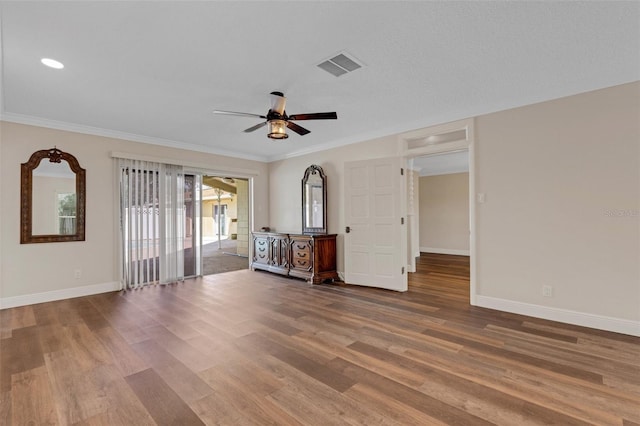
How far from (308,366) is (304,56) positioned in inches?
104

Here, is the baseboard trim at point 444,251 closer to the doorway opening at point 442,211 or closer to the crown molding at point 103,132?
the doorway opening at point 442,211

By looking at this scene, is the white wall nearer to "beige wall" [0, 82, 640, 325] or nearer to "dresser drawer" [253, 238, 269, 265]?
"beige wall" [0, 82, 640, 325]

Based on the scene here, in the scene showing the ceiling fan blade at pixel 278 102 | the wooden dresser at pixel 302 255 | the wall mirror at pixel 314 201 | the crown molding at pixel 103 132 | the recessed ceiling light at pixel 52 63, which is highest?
the recessed ceiling light at pixel 52 63

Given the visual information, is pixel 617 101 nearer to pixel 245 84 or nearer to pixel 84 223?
pixel 245 84

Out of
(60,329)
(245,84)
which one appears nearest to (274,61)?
(245,84)

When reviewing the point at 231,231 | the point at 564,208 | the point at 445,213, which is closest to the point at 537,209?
the point at 564,208

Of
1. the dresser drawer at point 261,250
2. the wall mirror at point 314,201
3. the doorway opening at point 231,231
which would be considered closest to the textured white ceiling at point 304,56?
the wall mirror at point 314,201

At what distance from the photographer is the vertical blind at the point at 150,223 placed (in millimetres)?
4906

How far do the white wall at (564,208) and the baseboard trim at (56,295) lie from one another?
5641 mm

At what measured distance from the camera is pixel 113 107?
374cm

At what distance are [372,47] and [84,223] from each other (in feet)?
16.0

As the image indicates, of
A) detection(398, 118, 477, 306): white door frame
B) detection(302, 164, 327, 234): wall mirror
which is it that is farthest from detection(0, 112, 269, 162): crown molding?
detection(398, 118, 477, 306): white door frame

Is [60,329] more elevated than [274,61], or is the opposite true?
[274,61]

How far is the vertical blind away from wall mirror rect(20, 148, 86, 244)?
1.87 ft
